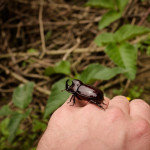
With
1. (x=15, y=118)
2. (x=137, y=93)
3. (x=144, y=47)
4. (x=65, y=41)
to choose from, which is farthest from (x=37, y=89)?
(x=144, y=47)

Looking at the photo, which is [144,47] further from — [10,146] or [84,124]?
[10,146]

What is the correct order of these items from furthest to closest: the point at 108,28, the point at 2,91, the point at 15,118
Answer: the point at 108,28 → the point at 2,91 → the point at 15,118

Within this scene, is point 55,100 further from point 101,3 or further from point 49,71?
point 101,3

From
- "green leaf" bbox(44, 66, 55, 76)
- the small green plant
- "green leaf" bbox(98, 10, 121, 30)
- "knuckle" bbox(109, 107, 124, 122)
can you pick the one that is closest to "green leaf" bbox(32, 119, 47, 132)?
the small green plant

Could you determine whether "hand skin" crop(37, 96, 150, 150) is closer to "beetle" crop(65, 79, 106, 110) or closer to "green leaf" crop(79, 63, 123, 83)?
"beetle" crop(65, 79, 106, 110)

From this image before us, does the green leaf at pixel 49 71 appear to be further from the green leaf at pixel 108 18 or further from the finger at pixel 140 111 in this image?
the finger at pixel 140 111

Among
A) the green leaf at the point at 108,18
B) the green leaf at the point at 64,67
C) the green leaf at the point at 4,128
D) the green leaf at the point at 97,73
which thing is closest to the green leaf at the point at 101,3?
the green leaf at the point at 108,18
